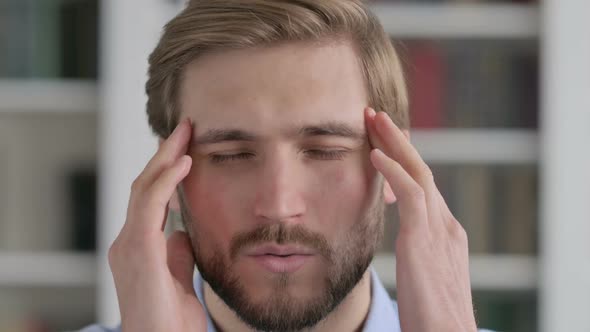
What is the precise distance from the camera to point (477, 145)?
113 inches

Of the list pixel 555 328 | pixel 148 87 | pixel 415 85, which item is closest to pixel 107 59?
pixel 415 85

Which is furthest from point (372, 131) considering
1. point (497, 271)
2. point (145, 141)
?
point (497, 271)

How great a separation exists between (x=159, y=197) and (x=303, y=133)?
0.79 feet

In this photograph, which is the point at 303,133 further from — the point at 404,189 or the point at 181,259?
the point at 181,259

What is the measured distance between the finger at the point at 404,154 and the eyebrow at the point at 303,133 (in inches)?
1.8

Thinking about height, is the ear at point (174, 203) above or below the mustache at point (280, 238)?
above

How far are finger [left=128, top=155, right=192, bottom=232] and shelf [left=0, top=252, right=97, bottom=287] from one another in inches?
63.6

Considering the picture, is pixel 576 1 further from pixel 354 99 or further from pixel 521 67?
pixel 354 99

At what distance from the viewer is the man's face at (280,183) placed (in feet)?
4.19

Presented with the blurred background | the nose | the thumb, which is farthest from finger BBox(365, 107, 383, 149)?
the blurred background

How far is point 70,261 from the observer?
2881 millimetres

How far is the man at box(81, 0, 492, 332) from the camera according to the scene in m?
1.29

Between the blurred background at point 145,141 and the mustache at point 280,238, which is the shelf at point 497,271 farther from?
the mustache at point 280,238

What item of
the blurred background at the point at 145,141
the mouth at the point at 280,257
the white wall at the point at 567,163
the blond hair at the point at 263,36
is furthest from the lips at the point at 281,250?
the white wall at the point at 567,163
